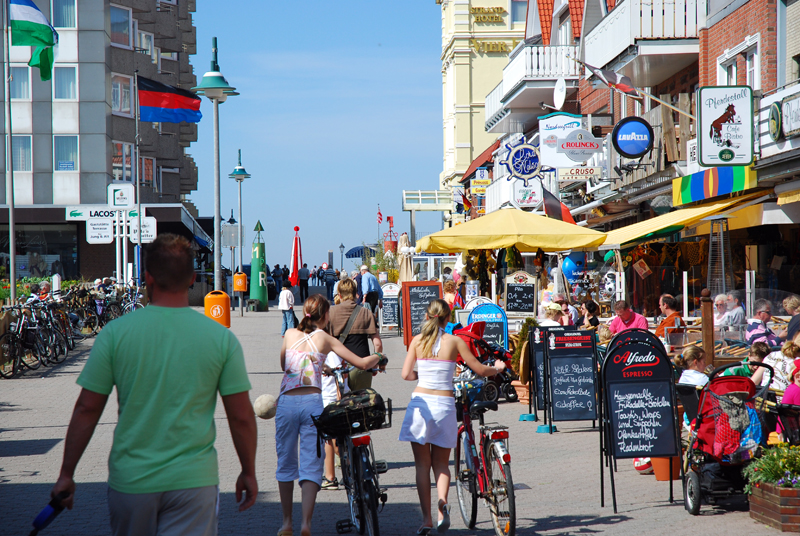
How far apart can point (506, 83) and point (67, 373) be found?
1846cm

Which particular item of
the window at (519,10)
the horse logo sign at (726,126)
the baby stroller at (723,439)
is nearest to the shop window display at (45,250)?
the window at (519,10)

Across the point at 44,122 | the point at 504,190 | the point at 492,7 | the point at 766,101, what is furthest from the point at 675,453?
the point at 492,7

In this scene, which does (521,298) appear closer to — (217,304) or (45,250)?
(217,304)

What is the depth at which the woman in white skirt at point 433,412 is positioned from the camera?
6.12m

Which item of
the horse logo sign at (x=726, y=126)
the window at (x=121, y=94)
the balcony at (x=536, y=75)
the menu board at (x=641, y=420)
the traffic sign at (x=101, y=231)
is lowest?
the menu board at (x=641, y=420)

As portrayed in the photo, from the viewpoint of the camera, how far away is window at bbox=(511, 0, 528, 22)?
48219mm

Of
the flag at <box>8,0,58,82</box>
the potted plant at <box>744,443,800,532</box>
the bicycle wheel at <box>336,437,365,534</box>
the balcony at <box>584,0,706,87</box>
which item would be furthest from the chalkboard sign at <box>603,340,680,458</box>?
the flag at <box>8,0,58,82</box>

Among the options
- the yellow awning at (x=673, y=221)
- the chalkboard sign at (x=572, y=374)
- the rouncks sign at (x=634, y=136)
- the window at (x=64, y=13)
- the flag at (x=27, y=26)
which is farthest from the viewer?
the window at (x=64, y=13)

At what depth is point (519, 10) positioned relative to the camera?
48.5 meters

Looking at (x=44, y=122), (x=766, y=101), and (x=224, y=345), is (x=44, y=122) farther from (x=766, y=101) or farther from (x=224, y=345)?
(x=224, y=345)

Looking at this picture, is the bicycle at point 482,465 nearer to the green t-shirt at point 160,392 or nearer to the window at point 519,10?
the green t-shirt at point 160,392

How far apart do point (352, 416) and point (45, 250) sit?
33065mm

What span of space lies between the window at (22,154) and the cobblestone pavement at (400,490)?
25829 mm

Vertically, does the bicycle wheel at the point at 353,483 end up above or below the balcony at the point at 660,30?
below
